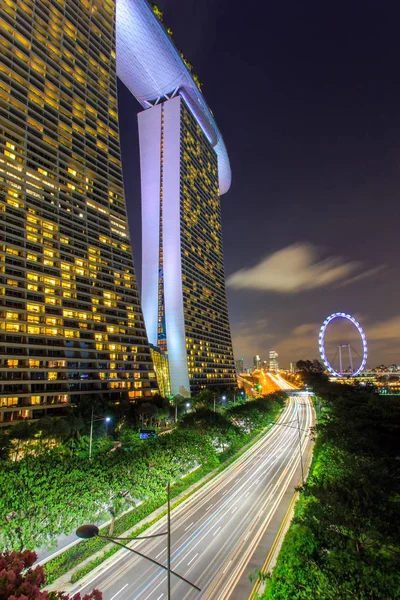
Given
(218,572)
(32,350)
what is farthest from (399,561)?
(32,350)

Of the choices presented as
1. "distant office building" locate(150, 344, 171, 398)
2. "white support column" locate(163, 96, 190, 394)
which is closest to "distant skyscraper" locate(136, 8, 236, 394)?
"white support column" locate(163, 96, 190, 394)

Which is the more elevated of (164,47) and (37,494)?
(164,47)

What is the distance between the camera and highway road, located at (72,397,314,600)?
86.8ft

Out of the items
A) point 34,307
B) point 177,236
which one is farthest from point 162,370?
point 34,307

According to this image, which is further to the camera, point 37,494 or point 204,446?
point 204,446

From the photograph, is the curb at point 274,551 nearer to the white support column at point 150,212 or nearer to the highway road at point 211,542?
the highway road at point 211,542

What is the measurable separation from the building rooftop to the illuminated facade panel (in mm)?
8941

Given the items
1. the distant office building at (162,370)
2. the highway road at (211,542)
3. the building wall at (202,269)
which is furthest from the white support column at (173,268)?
the highway road at (211,542)

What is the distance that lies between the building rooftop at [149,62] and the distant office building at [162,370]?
12333cm

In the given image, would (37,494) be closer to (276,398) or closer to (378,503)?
(378,503)

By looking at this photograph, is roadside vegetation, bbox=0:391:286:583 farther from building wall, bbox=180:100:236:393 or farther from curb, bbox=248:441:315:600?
building wall, bbox=180:100:236:393

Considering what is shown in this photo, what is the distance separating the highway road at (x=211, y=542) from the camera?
2647cm

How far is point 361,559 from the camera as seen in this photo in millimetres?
19938

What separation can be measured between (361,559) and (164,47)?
577 ft
